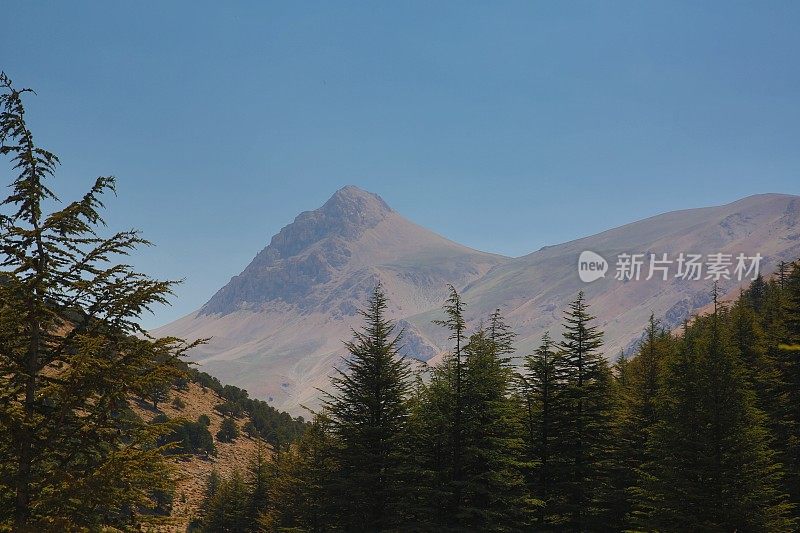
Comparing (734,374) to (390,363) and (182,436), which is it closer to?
(390,363)

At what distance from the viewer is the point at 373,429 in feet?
74.9

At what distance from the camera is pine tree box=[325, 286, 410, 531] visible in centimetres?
2242

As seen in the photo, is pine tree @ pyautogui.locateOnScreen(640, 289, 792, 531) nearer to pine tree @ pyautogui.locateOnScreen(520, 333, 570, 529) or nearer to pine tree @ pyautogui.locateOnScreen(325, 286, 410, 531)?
pine tree @ pyautogui.locateOnScreen(520, 333, 570, 529)

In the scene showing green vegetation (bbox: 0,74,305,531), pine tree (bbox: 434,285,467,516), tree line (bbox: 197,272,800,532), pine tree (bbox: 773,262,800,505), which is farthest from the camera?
pine tree (bbox: 773,262,800,505)

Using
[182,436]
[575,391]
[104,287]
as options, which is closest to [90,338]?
[104,287]

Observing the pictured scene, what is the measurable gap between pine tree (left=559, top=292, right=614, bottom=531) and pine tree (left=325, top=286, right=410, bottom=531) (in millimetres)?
7553

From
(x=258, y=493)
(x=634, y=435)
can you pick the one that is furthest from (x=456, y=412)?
(x=258, y=493)

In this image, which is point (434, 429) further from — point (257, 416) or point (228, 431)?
point (257, 416)

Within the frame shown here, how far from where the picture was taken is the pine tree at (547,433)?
2422cm

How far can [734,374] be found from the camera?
63.6 feet

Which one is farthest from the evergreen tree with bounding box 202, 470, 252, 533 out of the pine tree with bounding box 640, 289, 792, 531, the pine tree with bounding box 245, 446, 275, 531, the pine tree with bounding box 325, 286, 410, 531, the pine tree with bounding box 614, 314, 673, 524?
the pine tree with bounding box 640, 289, 792, 531

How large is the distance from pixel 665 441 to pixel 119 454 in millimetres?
18295

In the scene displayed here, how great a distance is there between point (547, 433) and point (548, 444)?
19.5 inches

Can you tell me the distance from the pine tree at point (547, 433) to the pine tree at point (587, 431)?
1.23ft
